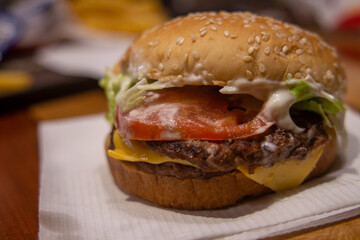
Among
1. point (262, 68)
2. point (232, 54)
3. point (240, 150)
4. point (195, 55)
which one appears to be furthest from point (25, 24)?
point (240, 150)

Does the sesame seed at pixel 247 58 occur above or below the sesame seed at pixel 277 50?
below

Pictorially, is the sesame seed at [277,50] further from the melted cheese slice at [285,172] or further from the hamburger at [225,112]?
the melted cheese slice at [285,172]

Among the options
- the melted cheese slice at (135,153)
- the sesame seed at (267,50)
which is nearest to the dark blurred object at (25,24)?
the melted cheese slice at (135,153)

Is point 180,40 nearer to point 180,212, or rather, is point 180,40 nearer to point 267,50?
point 267,50

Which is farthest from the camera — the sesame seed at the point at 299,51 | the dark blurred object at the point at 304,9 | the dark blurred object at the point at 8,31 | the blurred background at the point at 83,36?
the dark blurred object at the point at 304,9

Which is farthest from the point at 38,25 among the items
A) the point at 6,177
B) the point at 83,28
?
the point at 6,177

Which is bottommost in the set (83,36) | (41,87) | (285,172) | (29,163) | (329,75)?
(83,36)

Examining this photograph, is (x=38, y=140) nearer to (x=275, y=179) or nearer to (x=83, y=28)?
(x=275, y=179)
